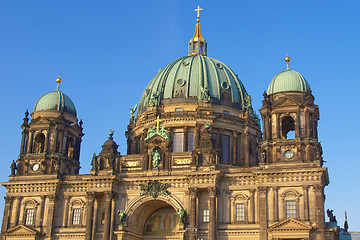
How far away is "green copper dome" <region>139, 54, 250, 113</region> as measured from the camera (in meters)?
67.8

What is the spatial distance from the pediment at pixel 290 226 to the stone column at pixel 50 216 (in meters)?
22.7

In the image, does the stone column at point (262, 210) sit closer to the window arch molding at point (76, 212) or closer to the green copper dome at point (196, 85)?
the green copper dome at point (196, 85)

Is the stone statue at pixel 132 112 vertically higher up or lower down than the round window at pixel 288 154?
higher up

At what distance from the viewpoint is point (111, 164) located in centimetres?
5822

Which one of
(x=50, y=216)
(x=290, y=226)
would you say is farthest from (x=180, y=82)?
(x=290, y=226)

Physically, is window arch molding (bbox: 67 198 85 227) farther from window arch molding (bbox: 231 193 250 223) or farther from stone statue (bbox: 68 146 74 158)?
window arch molding (bbox: 231 193 250 223)

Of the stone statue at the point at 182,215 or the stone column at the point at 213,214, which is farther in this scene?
the stone statue at the point at 182,215

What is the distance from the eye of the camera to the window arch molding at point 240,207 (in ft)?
178

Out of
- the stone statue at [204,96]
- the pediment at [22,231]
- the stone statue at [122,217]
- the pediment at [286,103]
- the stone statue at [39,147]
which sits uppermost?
the stone statue at [204,96]

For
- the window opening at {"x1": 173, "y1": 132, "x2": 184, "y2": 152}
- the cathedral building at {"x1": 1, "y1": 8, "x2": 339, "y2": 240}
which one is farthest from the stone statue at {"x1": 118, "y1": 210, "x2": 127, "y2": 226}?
the window opening at {"x1": 173, "y1": 132, "x2": 184, "y2": 152}

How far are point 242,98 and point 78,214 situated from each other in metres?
25.5

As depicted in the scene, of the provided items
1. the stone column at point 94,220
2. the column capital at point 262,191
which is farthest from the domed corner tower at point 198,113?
the column capital at point 262,191

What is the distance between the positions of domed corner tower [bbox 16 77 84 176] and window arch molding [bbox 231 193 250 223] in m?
19.4

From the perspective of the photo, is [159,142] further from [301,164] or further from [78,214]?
[301,164]
